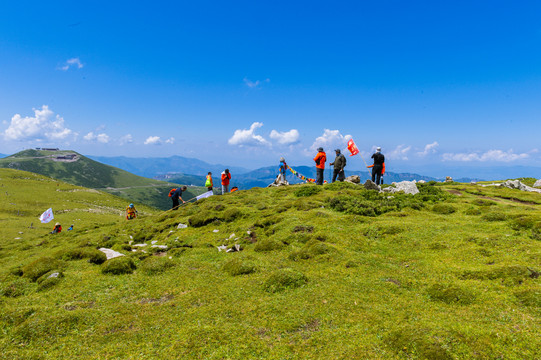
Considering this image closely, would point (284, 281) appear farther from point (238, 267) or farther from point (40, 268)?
point (40, 268)

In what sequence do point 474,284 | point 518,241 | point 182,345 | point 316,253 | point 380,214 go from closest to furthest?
point 182,345, point 474,284, point 518,241, point 316,253, point 380,214

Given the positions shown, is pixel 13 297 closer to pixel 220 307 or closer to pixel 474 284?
pixel 220 307

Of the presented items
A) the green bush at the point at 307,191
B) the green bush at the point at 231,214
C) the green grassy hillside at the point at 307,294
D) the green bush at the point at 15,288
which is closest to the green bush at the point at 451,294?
the green grassy hillside at the point at 307,294

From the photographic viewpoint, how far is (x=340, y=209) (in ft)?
74.6

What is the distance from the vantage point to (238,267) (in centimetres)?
1430

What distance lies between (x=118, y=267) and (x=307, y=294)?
11.4 meters

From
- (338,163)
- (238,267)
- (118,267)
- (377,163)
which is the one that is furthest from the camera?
(338,163)

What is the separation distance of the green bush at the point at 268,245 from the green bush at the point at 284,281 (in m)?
4.26

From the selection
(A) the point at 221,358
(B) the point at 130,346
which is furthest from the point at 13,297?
(A) the point at 221,358

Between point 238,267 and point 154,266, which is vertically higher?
point 238,267

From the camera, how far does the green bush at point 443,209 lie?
2062 centimetres

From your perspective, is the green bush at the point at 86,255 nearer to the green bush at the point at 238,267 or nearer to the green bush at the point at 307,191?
the green bush at the point at 238,267

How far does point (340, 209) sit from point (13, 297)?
71.7 feet

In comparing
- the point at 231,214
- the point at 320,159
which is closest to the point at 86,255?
the point at 231,214
